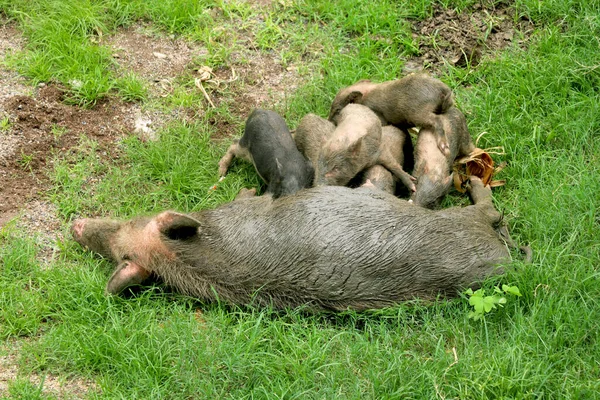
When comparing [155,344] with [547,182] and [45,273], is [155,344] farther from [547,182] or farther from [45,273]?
[547,182]

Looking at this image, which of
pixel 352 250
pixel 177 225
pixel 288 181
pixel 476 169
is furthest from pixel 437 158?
pixel 177 225

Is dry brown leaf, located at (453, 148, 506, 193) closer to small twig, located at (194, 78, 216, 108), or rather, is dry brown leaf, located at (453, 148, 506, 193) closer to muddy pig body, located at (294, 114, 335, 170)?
muddy pig body, located at (294, 114, 335, 170)

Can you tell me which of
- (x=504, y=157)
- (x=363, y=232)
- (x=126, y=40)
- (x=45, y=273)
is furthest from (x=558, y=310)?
(x=126, y=40)

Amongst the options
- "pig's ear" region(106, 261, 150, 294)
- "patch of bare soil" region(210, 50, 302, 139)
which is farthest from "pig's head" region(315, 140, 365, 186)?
"pig's ear" region(106, 261, 150, 294)

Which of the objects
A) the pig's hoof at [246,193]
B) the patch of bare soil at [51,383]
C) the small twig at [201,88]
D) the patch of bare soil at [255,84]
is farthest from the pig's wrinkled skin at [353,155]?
the patch of bare soil at [51,383]

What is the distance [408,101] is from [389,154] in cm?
48

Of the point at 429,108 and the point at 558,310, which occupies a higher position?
the point at 429,108

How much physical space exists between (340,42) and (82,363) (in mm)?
4175

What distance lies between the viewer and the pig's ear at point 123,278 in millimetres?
6016

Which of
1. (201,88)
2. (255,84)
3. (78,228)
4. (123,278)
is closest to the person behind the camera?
(123,278)

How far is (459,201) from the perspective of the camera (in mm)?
6953

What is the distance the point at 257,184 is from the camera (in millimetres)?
7211

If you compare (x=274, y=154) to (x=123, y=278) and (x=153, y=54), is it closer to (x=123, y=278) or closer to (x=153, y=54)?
(x=123, y=278)

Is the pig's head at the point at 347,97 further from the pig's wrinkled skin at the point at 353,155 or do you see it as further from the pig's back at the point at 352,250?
the pig's back at the point at 352,250
